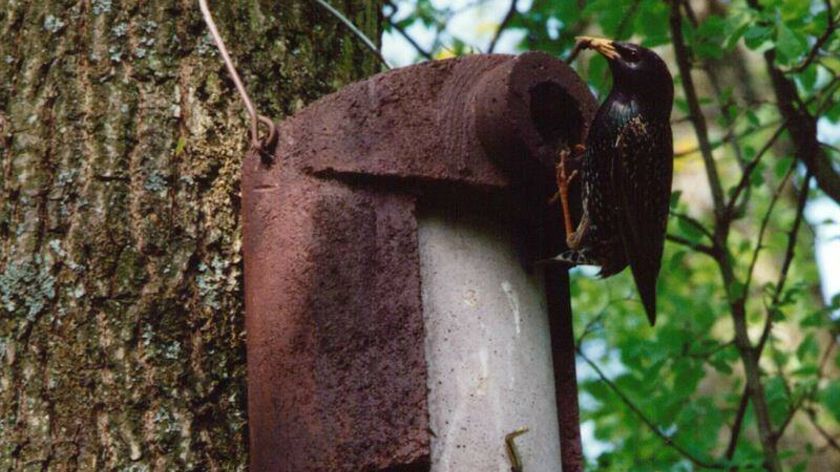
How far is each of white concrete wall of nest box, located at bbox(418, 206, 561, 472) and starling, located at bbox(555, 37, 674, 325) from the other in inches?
10.4

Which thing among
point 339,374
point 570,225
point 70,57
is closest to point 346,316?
point 339,374

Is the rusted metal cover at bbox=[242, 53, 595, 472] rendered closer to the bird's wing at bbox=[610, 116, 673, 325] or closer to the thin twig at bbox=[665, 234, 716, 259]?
the bird's wing at bbox=[610, 116, 673, 325]

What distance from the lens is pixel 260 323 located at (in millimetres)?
1853

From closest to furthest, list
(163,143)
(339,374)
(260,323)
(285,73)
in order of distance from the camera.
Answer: (339,374), (260,323), (163,143), (285,73)

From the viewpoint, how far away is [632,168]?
233cm

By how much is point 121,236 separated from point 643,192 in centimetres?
107

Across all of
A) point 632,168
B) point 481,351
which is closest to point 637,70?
point 632,168

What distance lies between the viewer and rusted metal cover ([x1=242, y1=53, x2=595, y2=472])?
1.73m

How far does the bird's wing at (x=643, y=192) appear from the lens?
7.38 feet

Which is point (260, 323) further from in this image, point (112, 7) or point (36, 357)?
point (112, 7)

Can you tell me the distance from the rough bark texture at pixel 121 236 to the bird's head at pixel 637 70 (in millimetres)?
689

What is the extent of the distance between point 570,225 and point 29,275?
3.24 ft

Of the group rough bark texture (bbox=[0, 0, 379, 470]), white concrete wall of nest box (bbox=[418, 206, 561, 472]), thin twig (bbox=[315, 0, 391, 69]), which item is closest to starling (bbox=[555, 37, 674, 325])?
white concrete wall of nest box (bbox=[418, 206, 561, 472])

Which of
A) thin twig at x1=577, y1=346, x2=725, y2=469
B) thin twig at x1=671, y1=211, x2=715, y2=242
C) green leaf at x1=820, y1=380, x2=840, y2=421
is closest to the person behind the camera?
thin twig at x1=577, y1=346, x2=725, y2=469
